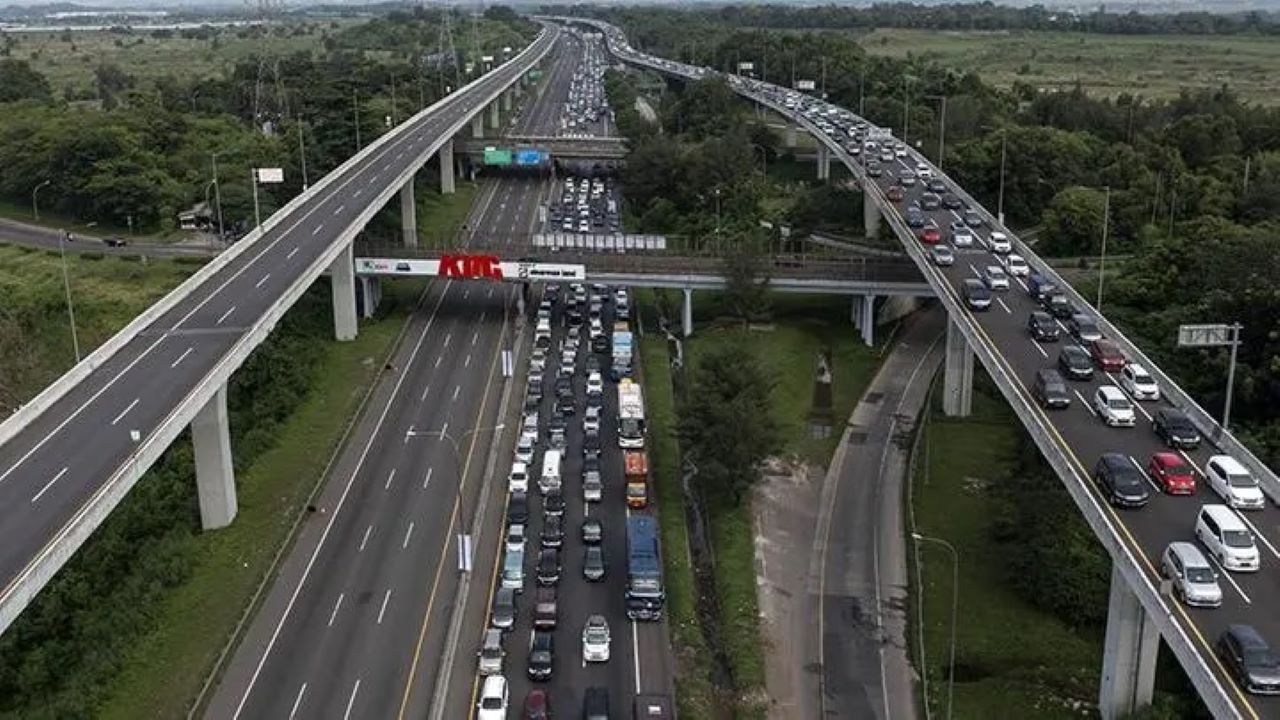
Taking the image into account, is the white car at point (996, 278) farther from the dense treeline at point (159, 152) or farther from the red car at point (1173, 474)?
the dense treeline at point (159, 152)

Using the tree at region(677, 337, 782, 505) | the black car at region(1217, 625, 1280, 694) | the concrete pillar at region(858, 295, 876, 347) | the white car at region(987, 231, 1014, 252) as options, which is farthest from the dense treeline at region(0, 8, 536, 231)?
the black car at region(1217, 625, 1280, 694)

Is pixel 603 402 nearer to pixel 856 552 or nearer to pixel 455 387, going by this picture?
pixel 455 387

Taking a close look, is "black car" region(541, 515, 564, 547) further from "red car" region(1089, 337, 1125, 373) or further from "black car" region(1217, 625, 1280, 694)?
"black car" region(1217, 625, 1280, 694)

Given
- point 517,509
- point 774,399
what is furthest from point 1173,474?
point 774,399

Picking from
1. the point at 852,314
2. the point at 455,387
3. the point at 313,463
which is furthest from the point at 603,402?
the point at 852,314

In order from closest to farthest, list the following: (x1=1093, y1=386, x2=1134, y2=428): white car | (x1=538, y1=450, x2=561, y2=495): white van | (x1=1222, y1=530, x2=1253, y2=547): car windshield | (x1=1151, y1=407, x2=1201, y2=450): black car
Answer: (x1=1222, y1=530, x2=1253, y2=547): car windshield
(x1=1151, y1=407, x2=1201, y2=450): black car
(x1=1093, y1=386, x2=1134, y2=428): white car
(x1=538, y1=450, x2=561, y2=495): white van

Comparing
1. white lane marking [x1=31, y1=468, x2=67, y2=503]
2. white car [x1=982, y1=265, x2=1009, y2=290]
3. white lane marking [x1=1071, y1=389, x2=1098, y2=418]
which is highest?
white car [x1=982, y1=265, x2=1009, y2=290]
